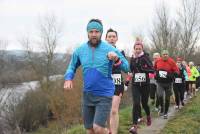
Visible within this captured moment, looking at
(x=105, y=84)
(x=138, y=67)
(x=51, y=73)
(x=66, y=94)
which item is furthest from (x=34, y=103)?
(x=105, y=84)

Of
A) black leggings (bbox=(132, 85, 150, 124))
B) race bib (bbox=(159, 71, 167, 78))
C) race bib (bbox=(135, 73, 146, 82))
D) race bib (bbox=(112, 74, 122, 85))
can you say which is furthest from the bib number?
race bib (bbox=(112, 74, 122, 85))

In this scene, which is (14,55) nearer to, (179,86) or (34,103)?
(34,103)

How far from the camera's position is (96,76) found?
5.68 meters

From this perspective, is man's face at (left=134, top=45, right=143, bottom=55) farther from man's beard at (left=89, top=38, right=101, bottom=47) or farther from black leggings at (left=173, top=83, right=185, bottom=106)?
black leggings at (left=173, top=83, right=185, bottom=106)

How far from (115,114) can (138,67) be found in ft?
6.11

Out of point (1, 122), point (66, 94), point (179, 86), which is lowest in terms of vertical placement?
point (1, 122)

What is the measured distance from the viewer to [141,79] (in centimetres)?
923

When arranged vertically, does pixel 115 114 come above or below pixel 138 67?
below

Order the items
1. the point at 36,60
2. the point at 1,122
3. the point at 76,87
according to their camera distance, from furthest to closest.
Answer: the point at 36,60 < the point at 1,122 < the point at 76,87

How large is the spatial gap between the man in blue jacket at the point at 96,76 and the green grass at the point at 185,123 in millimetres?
4220

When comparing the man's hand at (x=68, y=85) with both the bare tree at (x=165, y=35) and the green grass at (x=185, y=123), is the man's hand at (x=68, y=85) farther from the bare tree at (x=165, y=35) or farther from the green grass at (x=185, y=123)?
the bare tree at (x=165, y=35)

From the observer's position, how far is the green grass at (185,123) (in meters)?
9.85

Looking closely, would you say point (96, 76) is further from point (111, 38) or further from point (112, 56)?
point (111, 38)

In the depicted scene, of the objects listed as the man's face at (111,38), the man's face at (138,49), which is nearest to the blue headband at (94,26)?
the man's face at (111,38)
